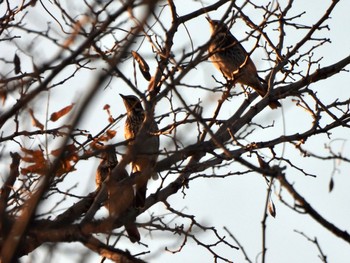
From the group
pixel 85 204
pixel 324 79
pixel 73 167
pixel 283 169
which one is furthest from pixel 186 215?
pixel 283 169

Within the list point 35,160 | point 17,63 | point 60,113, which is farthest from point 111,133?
point 17,63

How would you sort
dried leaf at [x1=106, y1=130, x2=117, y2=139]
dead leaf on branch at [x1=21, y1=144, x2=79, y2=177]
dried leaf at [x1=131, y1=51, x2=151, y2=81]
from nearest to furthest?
dead leaf on branch at [x1=21, y1=144, x2=79, y2=177] < dried leaf at [x1=106, y1=130, x2=117, y2=139] < dried leaf at [x1=131, y1=51, x2=151, y2=81]

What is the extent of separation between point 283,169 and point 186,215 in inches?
95.9

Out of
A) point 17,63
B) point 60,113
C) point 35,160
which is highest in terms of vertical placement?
point 17,63

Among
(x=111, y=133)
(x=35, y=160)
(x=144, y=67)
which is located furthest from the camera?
(x=144, y=67)

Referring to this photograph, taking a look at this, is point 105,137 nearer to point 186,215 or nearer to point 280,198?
point 186,215

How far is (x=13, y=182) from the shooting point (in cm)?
564

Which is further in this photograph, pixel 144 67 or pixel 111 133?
pixel 144 67

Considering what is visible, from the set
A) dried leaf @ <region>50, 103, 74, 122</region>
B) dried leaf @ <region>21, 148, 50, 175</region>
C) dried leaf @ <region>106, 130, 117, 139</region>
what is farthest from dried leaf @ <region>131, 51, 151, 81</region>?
dried leaf @ <region>21, 148, 50, 175</region>

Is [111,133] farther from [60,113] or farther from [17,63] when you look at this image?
[17,63]

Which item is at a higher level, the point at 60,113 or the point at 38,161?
the point at 60,113

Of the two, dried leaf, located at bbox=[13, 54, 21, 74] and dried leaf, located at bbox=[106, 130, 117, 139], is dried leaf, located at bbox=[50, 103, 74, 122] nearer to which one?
dried leaf, located at bbox=[106, 130, 117, 139]

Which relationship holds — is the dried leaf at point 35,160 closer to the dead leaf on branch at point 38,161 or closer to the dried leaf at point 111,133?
the dead leaf on branch at point 38,161

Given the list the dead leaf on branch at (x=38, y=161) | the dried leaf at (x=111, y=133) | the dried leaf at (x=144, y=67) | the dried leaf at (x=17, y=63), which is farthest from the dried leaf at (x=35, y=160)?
the dried leaf at (x=144, y=67)
